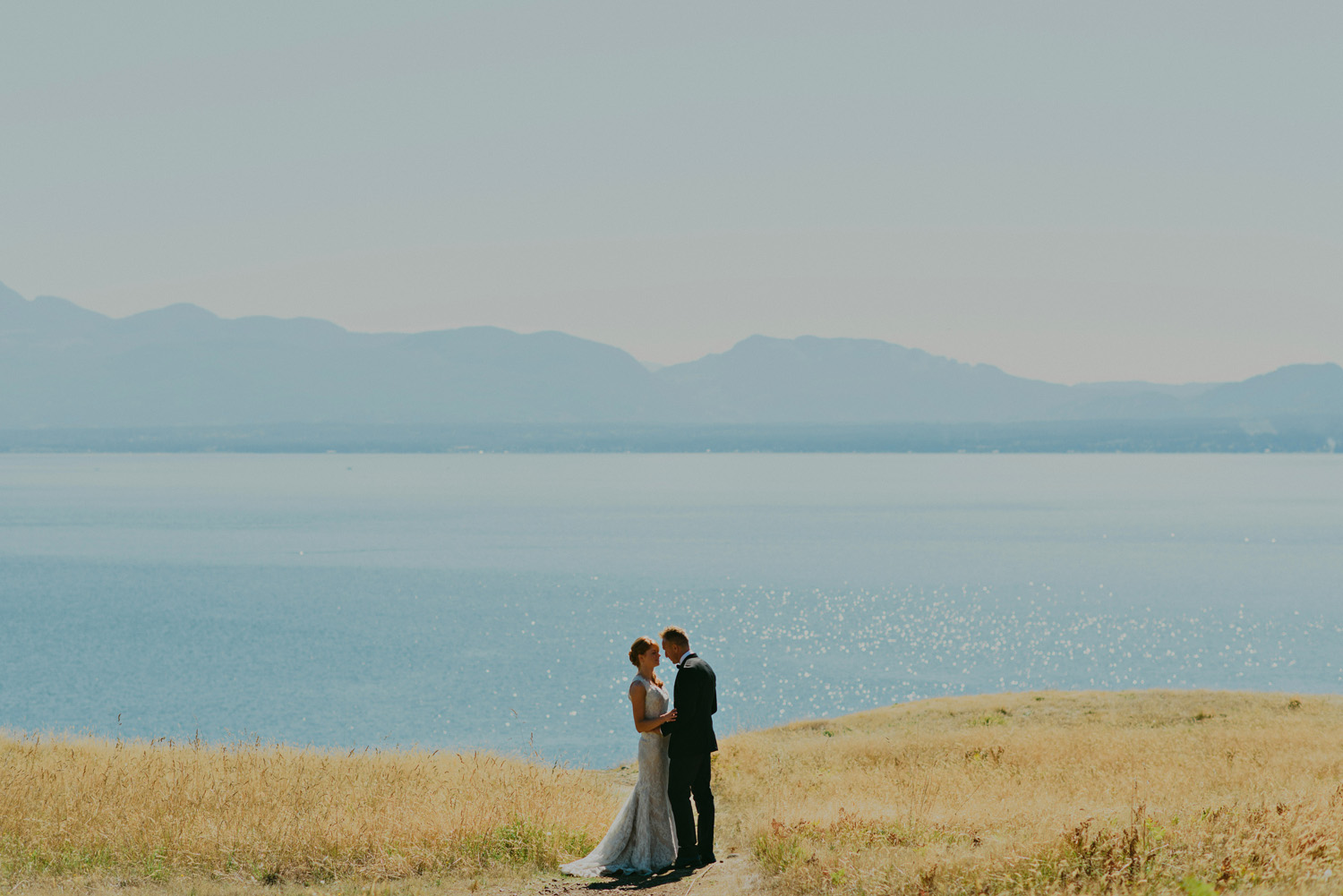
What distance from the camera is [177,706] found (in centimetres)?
5500

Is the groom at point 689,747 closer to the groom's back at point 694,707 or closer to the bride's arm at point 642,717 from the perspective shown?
the groom's back at point 694,707

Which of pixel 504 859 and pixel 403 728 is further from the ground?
pixel 504 859

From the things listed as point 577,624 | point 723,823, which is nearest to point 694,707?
point 723,823

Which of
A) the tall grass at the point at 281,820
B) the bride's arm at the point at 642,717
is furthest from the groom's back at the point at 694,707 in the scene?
the tall grass at the point at 281,820

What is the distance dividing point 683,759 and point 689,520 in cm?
17358

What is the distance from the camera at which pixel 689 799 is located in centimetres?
1299

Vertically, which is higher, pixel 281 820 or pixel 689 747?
pixel 689 747

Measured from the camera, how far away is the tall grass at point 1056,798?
1053 cm

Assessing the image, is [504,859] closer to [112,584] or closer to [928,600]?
[928,600]

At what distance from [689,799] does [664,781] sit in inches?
13.6

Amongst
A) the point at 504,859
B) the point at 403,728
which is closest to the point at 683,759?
the point at 504,859

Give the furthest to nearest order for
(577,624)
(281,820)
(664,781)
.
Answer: (577,624), (281,820), (664,781)

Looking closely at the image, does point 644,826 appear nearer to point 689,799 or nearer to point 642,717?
point 689,799

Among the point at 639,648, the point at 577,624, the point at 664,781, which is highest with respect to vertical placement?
the point at 639,648
